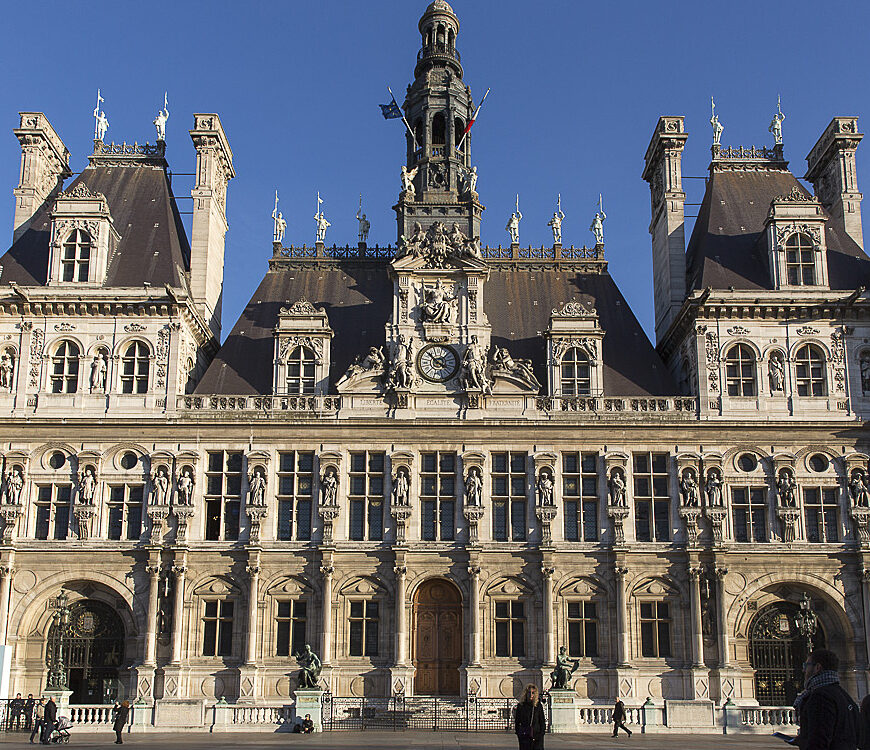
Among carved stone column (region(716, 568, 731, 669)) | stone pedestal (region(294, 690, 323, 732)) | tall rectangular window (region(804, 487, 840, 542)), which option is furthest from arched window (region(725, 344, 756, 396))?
stone pedestal (region(294, 690, 323, 732))

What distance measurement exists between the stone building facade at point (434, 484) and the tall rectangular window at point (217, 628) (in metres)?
0.09

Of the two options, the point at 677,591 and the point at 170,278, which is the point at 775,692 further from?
the point at 170,278

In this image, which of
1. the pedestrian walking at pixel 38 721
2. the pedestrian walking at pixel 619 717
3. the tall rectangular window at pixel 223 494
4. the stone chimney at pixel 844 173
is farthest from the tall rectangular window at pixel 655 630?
the pedestrian walking at pixel 38 721

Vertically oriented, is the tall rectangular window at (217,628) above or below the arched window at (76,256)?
below

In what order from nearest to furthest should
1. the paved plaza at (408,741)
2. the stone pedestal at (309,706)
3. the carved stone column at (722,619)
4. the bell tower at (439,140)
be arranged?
1. the paved plaza at (408,741)
2. the stone pedestal at (309,706)
3. the carved stone column at (722,619)
4. the bell tower at (439,140)

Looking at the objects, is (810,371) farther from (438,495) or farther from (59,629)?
(59,629)

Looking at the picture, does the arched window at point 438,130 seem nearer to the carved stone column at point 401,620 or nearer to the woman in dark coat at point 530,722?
the carved stone column at point 401,620

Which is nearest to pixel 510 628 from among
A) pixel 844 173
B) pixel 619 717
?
pixel 619 717

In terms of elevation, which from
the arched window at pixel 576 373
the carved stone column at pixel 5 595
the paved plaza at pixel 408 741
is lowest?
the paved plaza at pixel 408 741

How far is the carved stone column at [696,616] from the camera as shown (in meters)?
39.8

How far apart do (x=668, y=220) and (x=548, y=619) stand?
19753 mm

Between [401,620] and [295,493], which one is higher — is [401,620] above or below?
below

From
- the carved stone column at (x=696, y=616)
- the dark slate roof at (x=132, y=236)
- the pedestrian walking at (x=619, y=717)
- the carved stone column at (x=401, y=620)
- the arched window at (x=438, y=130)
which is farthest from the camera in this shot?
the arched window at (x=438, y=130)

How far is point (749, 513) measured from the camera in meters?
41.7
